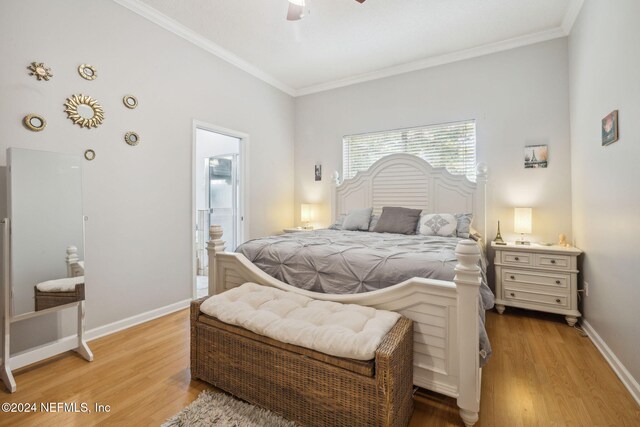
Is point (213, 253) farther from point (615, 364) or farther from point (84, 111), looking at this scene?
point (615, 364)

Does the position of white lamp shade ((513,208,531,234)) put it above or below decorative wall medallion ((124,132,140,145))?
below

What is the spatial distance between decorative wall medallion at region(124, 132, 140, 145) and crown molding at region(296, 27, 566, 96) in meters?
2.73

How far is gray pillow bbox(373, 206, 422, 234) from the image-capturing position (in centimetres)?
321

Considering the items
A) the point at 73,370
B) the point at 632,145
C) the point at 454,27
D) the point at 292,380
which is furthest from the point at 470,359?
the point at 454,27

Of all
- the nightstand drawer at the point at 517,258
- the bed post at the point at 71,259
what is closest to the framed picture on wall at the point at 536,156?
the nightstand drawer at the point at 517,258

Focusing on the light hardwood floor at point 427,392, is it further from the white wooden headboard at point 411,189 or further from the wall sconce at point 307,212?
the wall sconce at point 307,212

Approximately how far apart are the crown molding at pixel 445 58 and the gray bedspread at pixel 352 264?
244 cm

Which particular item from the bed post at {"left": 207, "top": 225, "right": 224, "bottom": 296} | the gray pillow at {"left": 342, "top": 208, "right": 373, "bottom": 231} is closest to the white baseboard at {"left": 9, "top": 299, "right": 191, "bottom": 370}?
the bed post at {"left": 207, "top": 225, "right": 224, "bottom": 296}

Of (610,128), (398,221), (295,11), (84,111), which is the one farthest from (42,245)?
(610,128)

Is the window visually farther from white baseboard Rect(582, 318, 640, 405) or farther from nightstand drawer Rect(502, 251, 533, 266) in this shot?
white baseboard Rect(582, 318, 640, 405)

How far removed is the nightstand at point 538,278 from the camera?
106 inches

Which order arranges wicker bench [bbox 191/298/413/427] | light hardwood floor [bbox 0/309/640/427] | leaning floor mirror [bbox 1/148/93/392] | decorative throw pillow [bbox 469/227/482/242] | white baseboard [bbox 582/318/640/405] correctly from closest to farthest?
wicker bench [bbox 191/298/413/427] → light hardwood floor [bbox 0/309/640/427] → white baseboard [bbox 582/318/640/405] → leaning floor mirror [bbox 1/148/93/392] → decorative throw pillow [bbox 469/227/482/242]

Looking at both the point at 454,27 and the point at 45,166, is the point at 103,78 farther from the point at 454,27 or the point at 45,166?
the point at 454,27

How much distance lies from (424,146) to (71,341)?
4.01 metres
